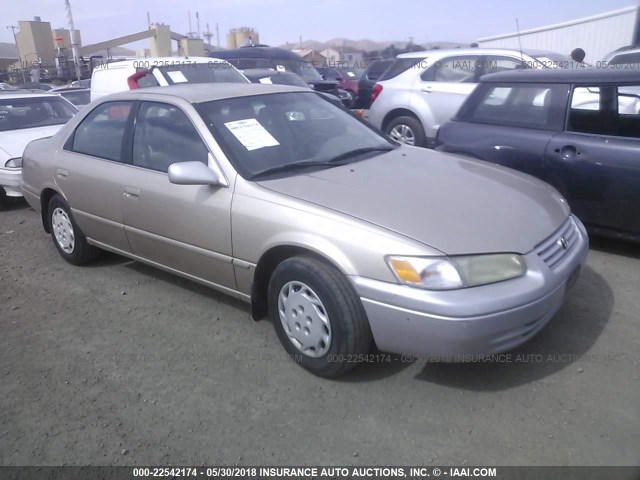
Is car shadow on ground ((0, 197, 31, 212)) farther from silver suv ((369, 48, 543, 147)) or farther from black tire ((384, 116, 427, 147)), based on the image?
black tire ((384, 116, 427, 147))

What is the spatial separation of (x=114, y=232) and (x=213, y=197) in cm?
127

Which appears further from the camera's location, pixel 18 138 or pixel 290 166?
pixel 18 138

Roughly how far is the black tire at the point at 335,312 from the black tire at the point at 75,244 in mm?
2437

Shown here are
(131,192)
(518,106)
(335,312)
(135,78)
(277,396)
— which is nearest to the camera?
(335,312)

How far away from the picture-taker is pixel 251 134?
3520mm

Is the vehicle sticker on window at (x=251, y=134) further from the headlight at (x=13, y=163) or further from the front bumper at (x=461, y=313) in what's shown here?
the headlight at (x=13, y=163)

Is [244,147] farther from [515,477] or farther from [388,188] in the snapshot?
[515,477]

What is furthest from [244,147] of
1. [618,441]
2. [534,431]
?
[618,441]

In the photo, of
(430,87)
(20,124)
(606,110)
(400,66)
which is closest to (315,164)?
(606,110)

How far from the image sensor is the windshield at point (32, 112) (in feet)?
25.0

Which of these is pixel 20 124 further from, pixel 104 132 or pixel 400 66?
pixel 400 66

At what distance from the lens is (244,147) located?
11.3 feet

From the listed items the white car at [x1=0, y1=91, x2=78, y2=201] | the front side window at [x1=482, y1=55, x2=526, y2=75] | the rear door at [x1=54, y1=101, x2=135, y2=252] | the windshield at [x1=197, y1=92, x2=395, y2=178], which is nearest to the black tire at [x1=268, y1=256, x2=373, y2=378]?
the windshield at [x1=197, y1=92, x2=395, y2=178]

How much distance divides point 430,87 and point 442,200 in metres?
5.25
